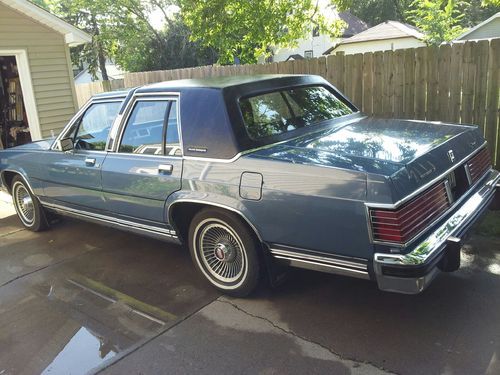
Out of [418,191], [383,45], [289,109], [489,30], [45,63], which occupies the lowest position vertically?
[418,191]

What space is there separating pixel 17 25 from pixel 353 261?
889 cm

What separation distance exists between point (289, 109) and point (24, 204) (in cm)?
389

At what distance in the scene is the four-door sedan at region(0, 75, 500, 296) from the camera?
2.85 m

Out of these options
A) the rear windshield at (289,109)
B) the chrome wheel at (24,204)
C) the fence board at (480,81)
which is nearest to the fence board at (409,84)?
the fence board at (480,81)

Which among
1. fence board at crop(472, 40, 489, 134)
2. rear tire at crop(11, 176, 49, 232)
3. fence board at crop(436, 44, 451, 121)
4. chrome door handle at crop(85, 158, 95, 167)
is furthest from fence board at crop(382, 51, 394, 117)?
rear tire at crop(11, 176, 49, 232)

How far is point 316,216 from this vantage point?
3.01 meters

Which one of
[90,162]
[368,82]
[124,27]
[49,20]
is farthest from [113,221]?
[124,27]

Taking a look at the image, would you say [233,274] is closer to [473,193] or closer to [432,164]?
[432,164]

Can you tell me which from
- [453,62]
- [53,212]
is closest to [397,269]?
[453,62]

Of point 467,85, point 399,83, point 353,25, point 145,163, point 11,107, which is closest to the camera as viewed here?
point 145,163

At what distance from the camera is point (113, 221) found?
4.63m

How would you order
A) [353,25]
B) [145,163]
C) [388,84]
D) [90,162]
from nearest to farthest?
1. [145,163]
2. [90,162]
3. [388,84]
4. [353,25]

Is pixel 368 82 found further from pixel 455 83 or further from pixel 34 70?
pixel 34 70

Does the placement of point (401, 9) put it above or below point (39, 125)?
above
